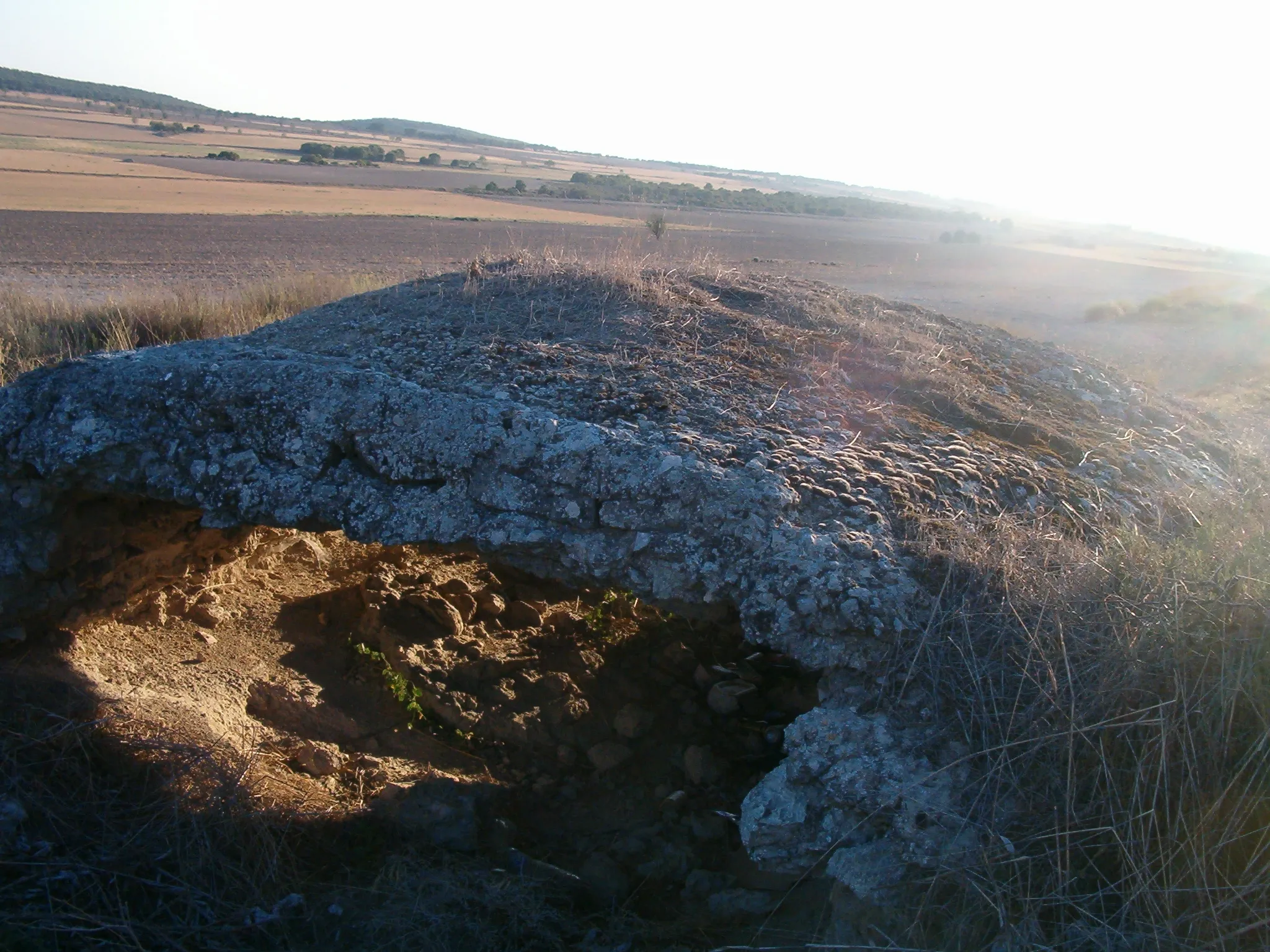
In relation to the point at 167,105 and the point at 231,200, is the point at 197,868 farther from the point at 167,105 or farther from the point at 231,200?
the point at 167,105

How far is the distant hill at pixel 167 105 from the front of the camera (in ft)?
350

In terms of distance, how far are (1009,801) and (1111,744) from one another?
350 millimetres

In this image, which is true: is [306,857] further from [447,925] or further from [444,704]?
[444,704]

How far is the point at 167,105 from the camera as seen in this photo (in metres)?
116

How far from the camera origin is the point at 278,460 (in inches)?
154

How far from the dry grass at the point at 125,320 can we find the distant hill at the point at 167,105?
113 m

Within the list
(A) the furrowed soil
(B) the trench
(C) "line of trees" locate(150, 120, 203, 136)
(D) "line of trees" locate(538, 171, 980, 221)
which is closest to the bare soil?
(B) the trench

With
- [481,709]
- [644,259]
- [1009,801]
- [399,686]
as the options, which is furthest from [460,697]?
[644,259]

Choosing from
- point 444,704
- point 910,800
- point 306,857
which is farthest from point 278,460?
point 910,800

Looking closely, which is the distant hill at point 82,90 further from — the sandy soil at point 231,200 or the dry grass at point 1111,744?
the dry grass at point 1111,744

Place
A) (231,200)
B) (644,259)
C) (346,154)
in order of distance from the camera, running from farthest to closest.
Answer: (346,154) < (231,200) < (644,259)

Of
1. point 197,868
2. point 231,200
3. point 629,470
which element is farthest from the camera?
point 231,200

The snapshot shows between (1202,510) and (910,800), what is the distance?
2446 millimetres

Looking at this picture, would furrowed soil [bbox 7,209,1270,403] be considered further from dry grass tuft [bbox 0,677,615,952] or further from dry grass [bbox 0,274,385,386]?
dry grass tuft [bbox 0,677,615,952]
